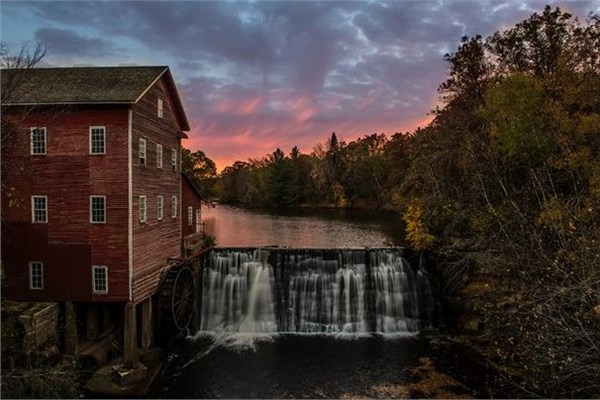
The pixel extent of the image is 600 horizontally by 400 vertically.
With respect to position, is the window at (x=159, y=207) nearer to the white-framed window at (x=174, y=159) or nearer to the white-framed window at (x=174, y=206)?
the white-framed window at (x=174, y=206)

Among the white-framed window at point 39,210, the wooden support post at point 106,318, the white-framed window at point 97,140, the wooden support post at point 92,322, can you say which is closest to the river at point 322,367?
the wooden support post at point 106,318

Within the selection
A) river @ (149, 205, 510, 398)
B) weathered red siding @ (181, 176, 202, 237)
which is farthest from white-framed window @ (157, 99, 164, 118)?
river @ (149, 205, 510, 398)

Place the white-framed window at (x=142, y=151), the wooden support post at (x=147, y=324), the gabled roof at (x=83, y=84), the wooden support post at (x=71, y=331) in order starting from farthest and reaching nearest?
the wooden support post at (x=147, y=324) → the white-framed window at (x=142, y=151) → the gabled roof at (x=83, y=84) → the wooden support post at (x=71, y=331)

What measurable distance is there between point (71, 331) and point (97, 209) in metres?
5.09

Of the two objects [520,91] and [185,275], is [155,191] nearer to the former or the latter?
[185,275]

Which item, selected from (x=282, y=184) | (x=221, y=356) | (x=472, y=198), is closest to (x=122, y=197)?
(x=221, y=356)

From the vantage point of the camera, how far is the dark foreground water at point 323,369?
660 inches

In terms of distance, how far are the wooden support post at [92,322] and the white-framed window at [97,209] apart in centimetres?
410

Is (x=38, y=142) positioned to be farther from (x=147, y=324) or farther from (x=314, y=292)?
(x=314, y=292)

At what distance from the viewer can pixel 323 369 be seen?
61.3ft

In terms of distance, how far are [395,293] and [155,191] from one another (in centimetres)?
1404

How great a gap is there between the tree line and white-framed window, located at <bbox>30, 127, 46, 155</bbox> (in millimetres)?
17400

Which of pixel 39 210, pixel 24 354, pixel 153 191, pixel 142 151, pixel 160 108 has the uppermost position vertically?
pixel 160 108

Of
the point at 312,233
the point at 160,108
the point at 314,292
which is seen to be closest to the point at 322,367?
the point at 314,292
